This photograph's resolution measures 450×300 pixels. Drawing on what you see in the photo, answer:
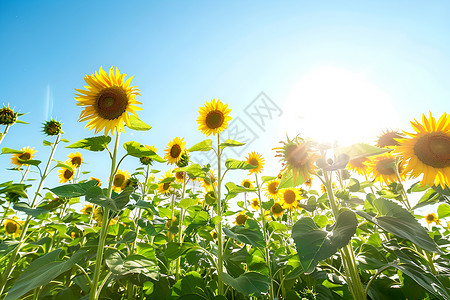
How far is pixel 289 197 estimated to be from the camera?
182 inches

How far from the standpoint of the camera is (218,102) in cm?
337

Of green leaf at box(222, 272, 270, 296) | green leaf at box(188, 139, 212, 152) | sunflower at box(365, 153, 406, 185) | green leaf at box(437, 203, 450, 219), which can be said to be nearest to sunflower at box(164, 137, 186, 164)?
green leaf at box(188, 139, 212, 152)

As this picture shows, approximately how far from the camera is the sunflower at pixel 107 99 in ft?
6.96

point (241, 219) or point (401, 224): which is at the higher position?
point (241, 219)

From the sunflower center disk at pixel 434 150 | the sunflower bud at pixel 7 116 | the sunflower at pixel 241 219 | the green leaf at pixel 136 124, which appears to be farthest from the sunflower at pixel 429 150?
the sunflower bud at pixel 7 116

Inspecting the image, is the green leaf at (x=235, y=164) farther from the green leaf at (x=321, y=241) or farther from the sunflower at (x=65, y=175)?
the sunflower at (x=65, y=175)

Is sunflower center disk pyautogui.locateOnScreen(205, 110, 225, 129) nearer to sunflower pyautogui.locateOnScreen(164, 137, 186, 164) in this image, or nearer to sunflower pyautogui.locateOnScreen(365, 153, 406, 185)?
sunflower pyautogui.locateOnScreen(164, 137, 186, 164)

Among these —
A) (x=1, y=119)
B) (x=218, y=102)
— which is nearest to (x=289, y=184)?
(x=218, y=102)

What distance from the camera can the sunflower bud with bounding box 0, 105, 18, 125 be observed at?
3.07 metres

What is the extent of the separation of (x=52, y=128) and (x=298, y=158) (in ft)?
12.2

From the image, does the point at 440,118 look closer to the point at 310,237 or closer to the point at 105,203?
the point at 310,237

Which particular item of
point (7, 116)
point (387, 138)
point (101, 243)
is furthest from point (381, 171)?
point (7, 116)

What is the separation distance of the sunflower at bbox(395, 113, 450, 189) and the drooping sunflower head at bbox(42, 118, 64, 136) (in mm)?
4282

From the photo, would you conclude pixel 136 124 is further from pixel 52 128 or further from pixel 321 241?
pixel 52 128
